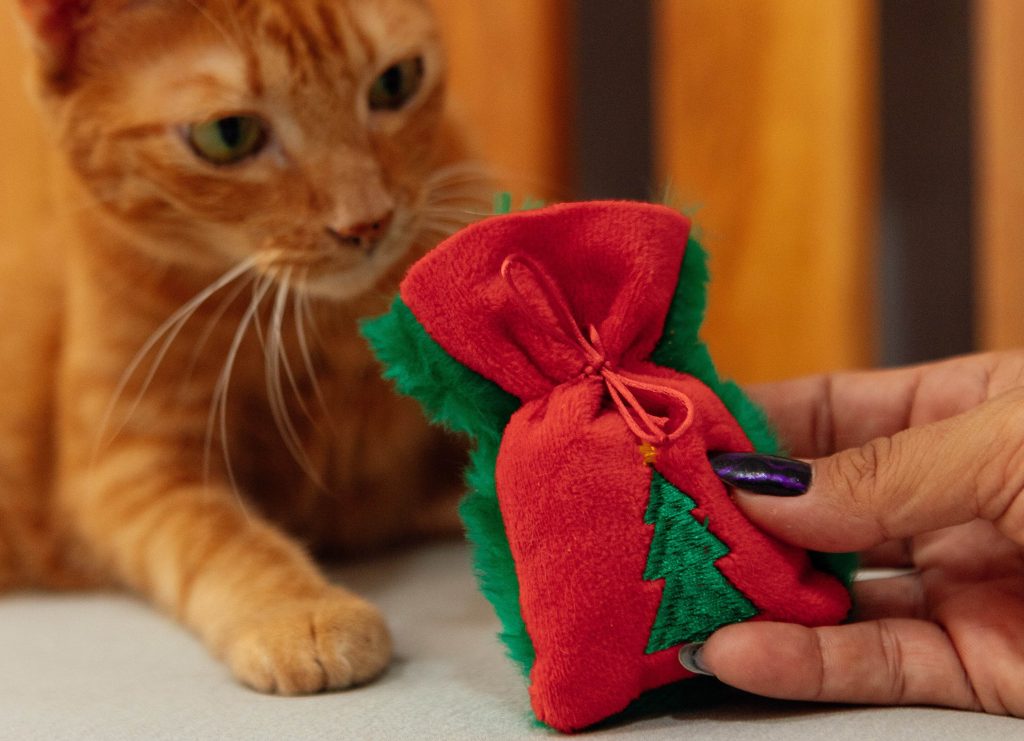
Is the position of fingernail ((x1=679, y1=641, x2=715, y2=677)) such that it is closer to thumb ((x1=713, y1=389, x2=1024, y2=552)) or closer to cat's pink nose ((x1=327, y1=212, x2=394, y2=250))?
thumb ((x1=713, y1=389, x2=1024, y2=552))

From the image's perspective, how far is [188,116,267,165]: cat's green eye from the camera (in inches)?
35.0

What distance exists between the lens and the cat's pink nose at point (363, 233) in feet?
2.87

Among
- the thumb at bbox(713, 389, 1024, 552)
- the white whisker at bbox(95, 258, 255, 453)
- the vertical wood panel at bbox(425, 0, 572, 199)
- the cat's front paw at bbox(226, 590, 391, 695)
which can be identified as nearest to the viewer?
the thumb at bbox(713, 389, 1024, 552)

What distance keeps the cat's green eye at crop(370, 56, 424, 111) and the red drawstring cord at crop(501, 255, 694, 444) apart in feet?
1.48

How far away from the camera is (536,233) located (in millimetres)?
584

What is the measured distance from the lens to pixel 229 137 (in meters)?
0.89

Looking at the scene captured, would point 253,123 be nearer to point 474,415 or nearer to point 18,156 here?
point 474,415

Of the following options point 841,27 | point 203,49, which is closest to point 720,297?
point 841,27

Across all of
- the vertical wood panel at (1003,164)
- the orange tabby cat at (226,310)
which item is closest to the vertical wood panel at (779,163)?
the vertical wood panel at (1003,164)

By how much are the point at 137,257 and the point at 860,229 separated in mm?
868

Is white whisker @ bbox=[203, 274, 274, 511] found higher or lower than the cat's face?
lower

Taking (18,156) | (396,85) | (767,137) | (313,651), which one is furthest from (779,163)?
(18,156)

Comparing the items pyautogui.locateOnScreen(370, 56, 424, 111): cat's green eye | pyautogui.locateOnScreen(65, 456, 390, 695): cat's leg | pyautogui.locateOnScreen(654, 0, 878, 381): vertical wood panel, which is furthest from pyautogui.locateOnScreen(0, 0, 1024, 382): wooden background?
pyautogui.locateOnScreen(65, 456, 390, 695): cat's leg

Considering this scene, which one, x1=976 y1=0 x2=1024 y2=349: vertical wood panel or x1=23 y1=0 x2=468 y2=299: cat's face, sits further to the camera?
x1=976 y1=0 x2=1024 y2=349: vertical wood panel
